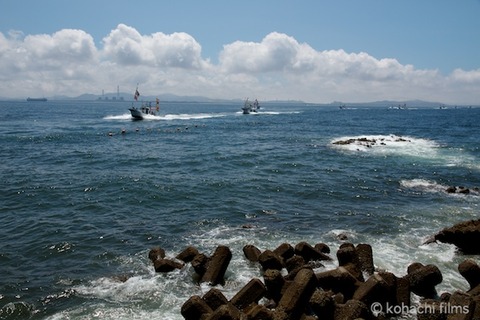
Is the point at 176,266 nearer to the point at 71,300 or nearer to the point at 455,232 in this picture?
the point at 71,300

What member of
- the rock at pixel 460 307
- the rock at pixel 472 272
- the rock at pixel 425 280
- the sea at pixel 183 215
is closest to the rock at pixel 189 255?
the sea at pixel 183 215

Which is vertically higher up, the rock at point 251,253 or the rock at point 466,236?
the rock at point 466,236

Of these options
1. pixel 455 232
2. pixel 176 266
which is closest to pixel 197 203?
pixel 176 266

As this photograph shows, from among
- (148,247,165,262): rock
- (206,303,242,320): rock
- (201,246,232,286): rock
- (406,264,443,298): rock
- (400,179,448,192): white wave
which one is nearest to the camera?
(206,303,242,320): rock

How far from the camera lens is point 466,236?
1641 cm

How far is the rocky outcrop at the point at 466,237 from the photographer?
53.6 feet

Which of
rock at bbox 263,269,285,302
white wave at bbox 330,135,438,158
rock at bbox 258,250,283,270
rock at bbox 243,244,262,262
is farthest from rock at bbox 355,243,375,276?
white wave at bbox 330,135,438,158

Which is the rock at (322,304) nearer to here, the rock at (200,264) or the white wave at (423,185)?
the rock at (200,264)

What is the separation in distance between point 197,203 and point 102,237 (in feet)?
23.5

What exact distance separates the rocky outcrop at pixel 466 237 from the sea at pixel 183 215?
0.45 m

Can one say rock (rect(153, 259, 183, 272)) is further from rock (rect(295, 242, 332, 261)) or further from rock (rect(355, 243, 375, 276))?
rock (rect(355, 243, 375, 276))

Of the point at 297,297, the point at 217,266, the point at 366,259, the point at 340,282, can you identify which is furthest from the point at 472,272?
the point at 217,266

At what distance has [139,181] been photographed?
1200 inches

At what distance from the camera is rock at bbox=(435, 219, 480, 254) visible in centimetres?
1633
